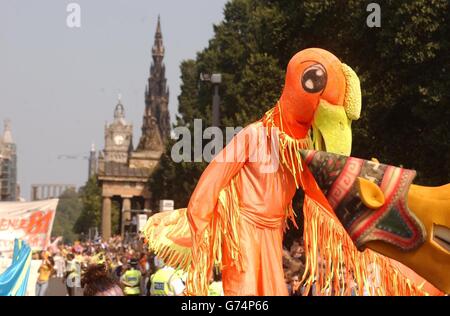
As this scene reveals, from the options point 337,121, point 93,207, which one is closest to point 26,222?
point 337,121

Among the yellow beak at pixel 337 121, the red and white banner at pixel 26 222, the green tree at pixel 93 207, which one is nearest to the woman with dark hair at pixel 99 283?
the yellow beak at pixel 337 121

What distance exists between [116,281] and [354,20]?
694 inches

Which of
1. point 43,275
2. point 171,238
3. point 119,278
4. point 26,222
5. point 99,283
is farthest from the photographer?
point 43,275

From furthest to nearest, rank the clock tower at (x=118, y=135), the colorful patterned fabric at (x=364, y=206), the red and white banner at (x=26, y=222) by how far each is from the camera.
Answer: the clock tower at (x=118, y=135)
the red and white banner at (x=26, y=222)
the colorful patterned fabric at (x=364, y=206)

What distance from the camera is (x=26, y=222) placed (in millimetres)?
15641

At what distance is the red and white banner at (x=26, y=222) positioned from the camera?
49.8 ft

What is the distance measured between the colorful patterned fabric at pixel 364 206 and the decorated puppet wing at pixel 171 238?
1789 mm

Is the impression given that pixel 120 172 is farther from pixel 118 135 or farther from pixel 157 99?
pixel 118 135

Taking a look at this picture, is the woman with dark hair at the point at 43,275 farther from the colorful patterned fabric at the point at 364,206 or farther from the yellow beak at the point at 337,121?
the colorful patterned fabric at the point at 364,206

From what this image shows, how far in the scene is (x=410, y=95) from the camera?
2194cm

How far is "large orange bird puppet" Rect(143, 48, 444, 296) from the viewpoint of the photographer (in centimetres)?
723

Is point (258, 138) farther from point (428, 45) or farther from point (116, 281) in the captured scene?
point (428, 45)

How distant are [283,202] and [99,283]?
184 centimetres
